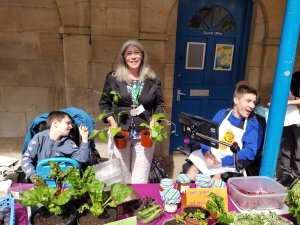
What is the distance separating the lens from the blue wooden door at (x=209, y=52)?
4.49 meters

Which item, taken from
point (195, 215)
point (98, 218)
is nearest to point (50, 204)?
point (98, 218)

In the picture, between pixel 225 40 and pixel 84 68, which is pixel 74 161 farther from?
pixel 225 40

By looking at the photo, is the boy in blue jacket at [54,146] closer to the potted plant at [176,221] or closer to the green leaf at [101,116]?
the green leaf at [101,116]

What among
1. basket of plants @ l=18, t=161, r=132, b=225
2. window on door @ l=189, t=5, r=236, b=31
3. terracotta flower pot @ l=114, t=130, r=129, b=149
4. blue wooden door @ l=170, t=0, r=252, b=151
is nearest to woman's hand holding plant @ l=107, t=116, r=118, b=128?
terracotta flower pot @ l=114, t=130, r=129, b=149

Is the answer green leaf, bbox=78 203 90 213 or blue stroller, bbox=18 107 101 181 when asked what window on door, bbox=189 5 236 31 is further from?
green leaf, bbox=78 203 90 213

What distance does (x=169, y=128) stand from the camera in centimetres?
466

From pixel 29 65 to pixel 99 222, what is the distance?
341cm

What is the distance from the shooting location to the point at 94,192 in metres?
1.53

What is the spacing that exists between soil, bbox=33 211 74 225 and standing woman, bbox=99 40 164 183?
1.28m

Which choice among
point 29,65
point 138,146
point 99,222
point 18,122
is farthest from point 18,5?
point 99,222

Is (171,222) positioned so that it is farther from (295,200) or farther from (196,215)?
(295,200)

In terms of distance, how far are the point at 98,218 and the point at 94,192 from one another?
0.47 feet

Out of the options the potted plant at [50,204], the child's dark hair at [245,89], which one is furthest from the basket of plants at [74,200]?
the child's dark hair at [245,89]

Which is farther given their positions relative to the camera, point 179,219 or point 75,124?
point 75,124
